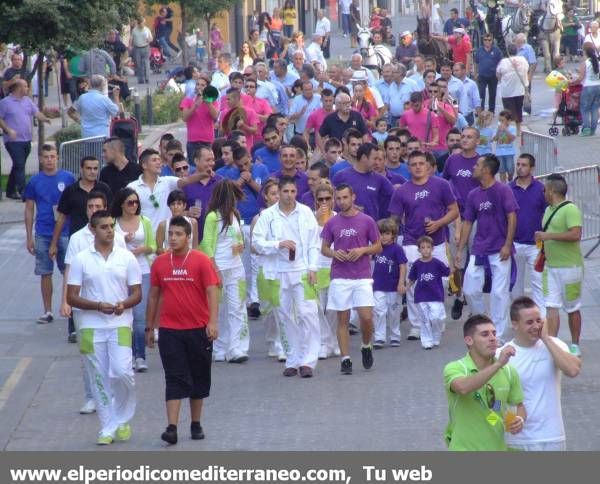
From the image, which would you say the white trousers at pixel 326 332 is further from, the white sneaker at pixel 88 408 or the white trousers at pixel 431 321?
the white sneaker at pixel 88 408

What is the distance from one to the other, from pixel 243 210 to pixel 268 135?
1.57 metres

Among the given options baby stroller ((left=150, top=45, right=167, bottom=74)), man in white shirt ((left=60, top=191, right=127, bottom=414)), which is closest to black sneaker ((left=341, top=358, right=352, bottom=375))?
man in white shirt ((left=60, top=191, right=127, bottom=414))

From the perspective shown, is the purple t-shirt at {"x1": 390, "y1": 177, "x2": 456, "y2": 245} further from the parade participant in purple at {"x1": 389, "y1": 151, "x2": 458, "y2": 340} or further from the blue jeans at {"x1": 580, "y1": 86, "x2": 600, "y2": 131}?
the blue jeans at {"x1": 580, "y1": 86, "x2": 600, "y2": 131}

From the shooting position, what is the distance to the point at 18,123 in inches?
867

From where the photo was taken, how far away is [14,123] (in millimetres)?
22016

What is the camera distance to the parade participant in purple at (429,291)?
553 inches

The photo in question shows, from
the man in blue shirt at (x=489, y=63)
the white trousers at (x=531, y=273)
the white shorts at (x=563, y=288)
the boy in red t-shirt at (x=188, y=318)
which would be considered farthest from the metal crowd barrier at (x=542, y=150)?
the boy in red t-shirt at (x=188, y=318)

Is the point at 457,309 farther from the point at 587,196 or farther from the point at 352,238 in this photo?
the point at 587,196

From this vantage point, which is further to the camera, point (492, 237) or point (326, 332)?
point (326, 332)

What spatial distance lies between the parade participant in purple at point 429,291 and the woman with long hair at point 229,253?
1709 mm

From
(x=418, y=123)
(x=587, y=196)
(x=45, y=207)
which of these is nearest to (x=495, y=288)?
(x=45, y=207)

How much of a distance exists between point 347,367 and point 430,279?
1.68 m

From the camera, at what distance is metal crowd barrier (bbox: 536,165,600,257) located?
18.8m

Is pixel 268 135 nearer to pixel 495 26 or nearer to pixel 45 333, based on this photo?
pixel 45 333
